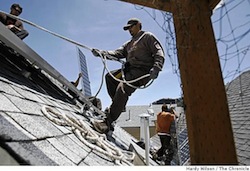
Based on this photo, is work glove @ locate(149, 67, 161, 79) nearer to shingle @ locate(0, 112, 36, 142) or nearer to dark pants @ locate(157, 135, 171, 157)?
shingle @ locate(0, 112, 36, 142)

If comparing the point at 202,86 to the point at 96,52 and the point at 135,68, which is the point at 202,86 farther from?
the point at 96,52

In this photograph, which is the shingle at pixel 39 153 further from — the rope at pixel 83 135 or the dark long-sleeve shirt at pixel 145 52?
the dark long-sleeve shirt at pixel 145 52

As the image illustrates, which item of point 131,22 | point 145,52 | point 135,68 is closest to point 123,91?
point 135,68

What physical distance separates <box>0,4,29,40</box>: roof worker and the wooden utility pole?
1063 millimetres

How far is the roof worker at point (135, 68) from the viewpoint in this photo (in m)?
1.36

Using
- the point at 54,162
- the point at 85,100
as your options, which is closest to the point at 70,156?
the point at 54,162

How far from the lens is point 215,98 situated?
883 mm

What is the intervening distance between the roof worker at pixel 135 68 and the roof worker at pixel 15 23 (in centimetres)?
53

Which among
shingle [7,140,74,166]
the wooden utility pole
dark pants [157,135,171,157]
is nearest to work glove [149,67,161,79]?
the wooden utility pole

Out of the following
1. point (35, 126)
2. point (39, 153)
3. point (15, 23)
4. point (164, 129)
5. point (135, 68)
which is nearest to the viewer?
point (39, 153)

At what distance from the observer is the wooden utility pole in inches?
33.0

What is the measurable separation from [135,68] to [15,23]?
3.10ft

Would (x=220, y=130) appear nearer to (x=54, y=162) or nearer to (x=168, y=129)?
(x=54, y=162)

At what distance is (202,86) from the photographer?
35.2 inches
